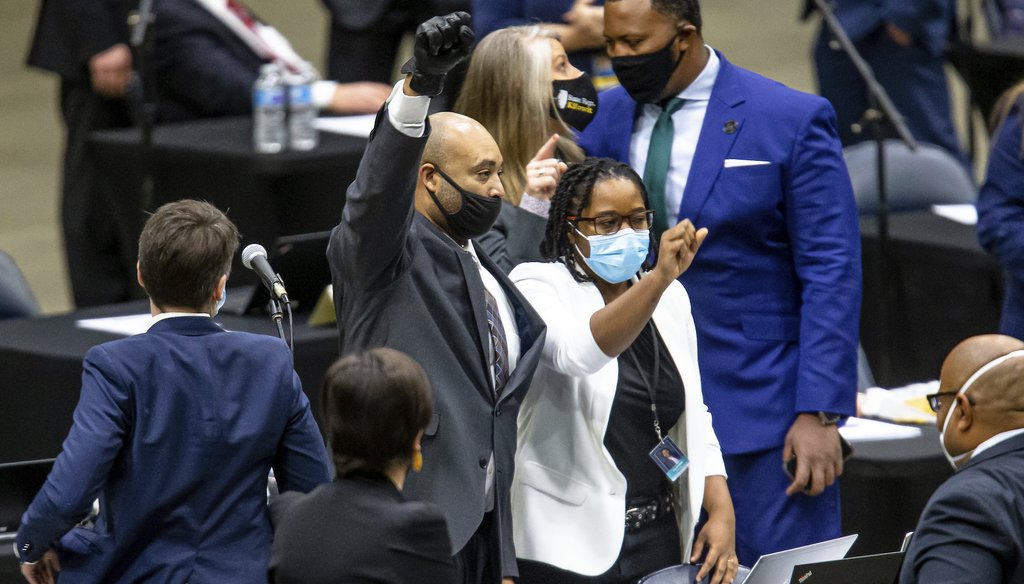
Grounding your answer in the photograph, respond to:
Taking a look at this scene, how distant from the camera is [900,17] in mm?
8023

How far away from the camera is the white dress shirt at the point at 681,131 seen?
4137mm

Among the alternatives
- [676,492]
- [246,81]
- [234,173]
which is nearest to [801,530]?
[676,492]

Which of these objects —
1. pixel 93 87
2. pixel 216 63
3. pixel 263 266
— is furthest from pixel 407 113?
pixel 93 87

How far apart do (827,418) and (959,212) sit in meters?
3.12

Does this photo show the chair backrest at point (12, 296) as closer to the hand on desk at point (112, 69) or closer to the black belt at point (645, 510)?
the hand on desk at point (112, 69)

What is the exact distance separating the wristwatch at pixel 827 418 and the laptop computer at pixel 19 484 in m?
1.73

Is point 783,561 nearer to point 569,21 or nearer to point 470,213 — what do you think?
point 470,213

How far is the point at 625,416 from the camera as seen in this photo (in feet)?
12.0

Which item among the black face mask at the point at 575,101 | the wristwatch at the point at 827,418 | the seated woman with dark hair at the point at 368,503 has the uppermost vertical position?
the black face mask at the point at 575,101

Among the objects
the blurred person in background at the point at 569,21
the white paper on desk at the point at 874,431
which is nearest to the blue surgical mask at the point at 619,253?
the white paper on desk at the point at 874,431

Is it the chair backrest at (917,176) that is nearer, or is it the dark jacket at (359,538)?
the dark jacket at (359,538)

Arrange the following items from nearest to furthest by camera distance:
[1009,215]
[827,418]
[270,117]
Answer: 1. [827,418]
2. [1009,215]
3. [270,117]

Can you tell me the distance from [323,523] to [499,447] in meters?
0.73

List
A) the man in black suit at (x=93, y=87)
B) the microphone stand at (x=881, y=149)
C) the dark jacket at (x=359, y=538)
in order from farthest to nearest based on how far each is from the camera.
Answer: the man in black suit at (x=93, y=87) → the microphone stand at (x=881, y=149) → the dark jacket at (x=359, y=538)
